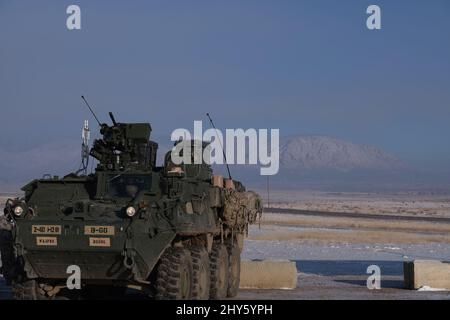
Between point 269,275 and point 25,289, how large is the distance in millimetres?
6889

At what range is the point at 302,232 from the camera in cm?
5225

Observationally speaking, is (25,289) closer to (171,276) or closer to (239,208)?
(171,276)

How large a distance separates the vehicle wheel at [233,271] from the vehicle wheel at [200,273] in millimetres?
2307

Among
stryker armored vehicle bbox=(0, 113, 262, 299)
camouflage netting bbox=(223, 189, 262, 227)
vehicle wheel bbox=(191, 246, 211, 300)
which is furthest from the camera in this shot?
camouflage netting bbox=(223, 189, 262, 227)

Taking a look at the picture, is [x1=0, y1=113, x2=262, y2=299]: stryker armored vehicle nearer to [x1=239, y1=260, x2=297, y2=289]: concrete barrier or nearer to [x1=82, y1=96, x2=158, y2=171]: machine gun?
[x1=82, y1=96, x2=158, y2=171]: machine gun

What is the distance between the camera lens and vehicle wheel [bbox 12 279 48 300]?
1720 centimetres

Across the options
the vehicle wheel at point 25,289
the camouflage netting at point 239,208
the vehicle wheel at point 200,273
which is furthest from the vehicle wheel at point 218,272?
the vehicle wheel at point 25,289

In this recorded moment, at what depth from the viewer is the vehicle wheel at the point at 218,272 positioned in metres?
19.2

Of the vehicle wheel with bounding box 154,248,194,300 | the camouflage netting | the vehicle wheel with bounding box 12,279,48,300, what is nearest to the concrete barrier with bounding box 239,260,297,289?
the camouflage netting

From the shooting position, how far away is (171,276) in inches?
648

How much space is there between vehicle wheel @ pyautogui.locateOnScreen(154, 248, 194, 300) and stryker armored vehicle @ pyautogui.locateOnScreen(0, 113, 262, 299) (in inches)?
0.7

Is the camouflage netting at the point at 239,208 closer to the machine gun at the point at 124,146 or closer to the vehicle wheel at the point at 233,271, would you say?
the vehicle wheel at the point at 233,271
